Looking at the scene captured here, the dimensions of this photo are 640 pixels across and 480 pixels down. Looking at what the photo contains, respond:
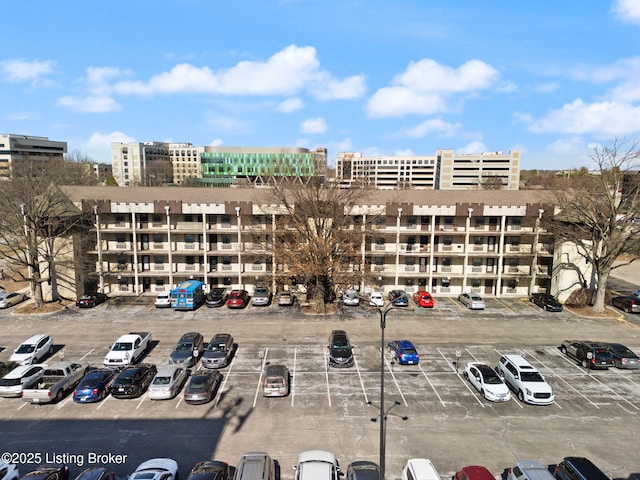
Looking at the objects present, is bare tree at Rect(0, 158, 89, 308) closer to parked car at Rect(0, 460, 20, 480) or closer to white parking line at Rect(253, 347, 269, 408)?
white parking line at Rect(253, 347, 269, 408)

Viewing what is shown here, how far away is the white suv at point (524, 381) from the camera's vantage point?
24.4 metres

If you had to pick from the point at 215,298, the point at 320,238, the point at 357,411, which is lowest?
the point at 357,411

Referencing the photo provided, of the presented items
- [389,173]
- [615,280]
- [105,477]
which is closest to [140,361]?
[105,477]

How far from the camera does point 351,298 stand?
143 ft

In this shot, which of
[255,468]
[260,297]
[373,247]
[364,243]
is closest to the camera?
[255,468]

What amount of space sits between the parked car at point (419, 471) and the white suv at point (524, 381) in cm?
1102

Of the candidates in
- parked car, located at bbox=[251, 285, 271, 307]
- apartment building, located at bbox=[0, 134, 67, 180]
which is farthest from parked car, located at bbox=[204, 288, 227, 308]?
apartment building, located at bbox=[0, 134, 67, 180]

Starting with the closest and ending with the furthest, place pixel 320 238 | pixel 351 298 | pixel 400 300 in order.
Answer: pixel 320 238 → pixel 400 300 → pixel 351 298

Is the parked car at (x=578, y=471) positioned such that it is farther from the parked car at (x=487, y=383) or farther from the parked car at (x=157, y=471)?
the parked car at (x=157, y=471)

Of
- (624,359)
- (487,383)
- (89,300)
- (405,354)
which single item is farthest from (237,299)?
(624,359)

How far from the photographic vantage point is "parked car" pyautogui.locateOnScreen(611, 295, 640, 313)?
4184cm

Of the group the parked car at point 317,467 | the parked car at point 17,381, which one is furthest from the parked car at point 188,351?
the parked car at point 317,467

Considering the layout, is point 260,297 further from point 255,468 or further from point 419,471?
point 419,471

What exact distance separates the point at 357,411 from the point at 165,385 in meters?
11.3
